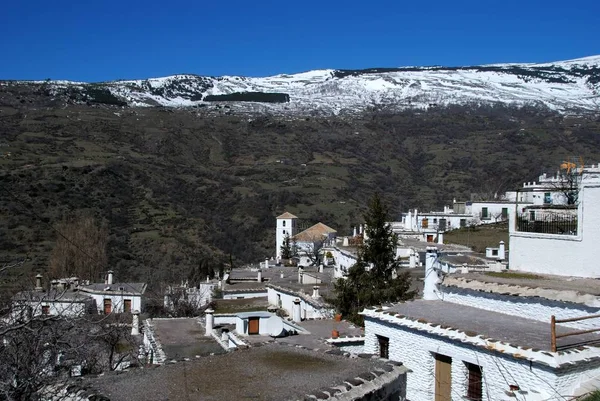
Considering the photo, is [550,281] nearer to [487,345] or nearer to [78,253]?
[487,345]

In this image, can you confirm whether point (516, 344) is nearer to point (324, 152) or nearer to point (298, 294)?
point (298, 294)

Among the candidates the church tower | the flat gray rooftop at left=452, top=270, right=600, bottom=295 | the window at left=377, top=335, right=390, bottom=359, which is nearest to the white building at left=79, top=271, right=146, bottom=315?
the window at left=377, top=335, right=390, bottom=359

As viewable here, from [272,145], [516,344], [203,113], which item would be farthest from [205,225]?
[203,113]

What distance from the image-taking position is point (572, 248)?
542 inches

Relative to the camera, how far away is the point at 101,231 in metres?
49.3

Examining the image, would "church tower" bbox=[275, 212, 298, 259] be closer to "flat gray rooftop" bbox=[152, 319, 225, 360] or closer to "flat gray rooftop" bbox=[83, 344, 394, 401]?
"flat gray rooftop" bbox=[152, 319, 225, 360]

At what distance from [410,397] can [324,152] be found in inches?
4633

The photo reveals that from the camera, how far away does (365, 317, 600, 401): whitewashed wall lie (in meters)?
8.61

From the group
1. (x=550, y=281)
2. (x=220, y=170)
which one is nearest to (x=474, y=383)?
(x=550, y=281)

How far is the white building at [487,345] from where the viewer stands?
8.66 meters

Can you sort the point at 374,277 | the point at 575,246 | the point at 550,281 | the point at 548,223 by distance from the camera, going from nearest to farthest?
the point at 550,281, the point at 575,246, the point at 548,223, the point at 374,277

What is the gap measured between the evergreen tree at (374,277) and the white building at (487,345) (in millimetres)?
6916

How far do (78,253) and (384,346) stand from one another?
36.5 metres

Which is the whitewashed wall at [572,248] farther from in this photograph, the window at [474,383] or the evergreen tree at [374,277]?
the evergreen tree at [374,277]
